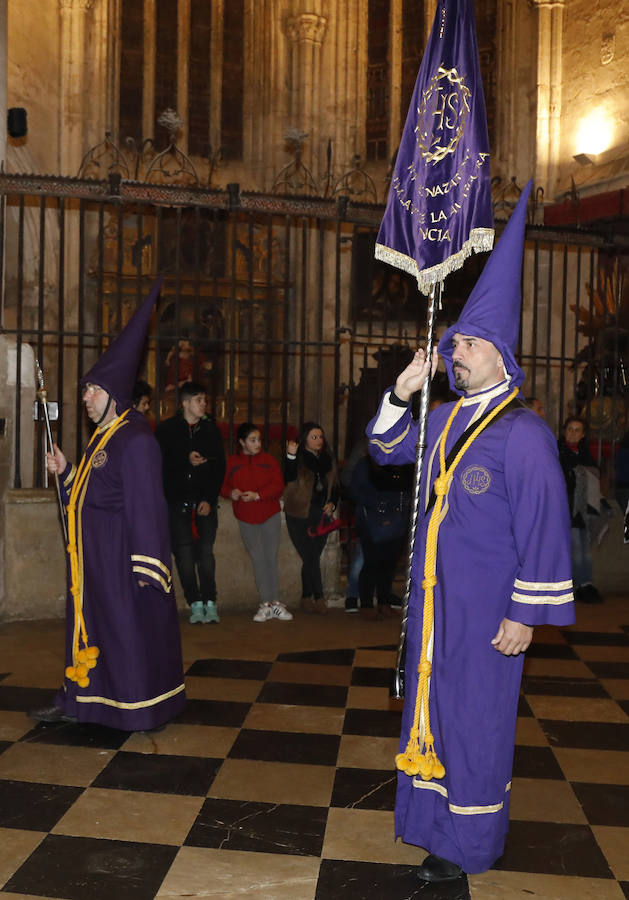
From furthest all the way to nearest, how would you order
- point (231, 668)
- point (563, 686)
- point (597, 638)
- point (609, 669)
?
point (597, 638) → point (609, 669) → point (231, 668) → point (563, 686)

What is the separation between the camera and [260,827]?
3670 millimetres

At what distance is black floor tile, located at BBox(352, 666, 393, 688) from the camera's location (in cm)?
557

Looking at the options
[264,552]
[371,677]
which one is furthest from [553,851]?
[264,552]

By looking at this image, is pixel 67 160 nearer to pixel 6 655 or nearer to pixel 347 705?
pixel 6 655

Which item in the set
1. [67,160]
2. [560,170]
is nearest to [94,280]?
[67,160]

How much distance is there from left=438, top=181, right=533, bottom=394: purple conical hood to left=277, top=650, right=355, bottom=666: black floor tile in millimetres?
3018

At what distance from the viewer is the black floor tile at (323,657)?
6.01 meters

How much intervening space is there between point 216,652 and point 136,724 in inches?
65.0

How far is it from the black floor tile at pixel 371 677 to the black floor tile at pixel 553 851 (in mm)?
1827

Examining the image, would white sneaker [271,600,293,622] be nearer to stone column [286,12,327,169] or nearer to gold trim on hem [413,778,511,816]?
gold trim on hem [413,778,511,816]

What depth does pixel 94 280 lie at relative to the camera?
43.6ft

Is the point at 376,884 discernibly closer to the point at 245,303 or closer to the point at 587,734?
the point at 587,734

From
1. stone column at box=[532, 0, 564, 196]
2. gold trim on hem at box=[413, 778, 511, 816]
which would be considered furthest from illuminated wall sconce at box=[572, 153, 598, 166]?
gold trim on hem at box=[413, 778, 511, 816]

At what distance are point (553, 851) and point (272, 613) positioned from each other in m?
3.76
